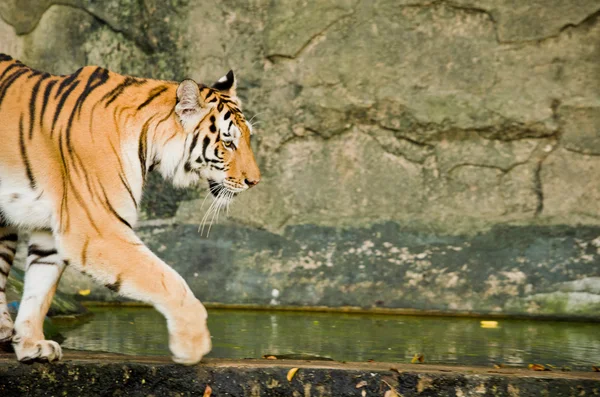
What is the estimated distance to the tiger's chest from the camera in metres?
3.48

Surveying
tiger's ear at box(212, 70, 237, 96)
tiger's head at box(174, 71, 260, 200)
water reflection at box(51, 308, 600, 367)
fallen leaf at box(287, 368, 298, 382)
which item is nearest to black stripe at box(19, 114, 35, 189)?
tiger's head at box(174, 71, 260, 200)

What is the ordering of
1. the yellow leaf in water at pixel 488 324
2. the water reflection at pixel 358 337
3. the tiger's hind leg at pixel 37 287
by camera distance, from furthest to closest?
the yellow leaf in water at pixel 488 324, the water reflection at pixel 358 337, the tiger's hind leg at pixel 37 287

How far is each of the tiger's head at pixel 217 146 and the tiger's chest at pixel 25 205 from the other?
21.2 inches

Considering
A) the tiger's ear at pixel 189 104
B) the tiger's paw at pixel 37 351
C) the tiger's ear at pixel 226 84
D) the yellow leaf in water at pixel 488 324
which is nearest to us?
the tiger's paw at pixel 37 351

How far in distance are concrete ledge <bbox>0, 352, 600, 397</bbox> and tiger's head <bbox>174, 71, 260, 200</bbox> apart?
2.54 feet

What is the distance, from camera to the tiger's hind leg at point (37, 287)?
3.43 meters

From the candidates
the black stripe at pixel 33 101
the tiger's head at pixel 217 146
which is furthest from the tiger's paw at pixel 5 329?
the tiger's head at pixel 217 146

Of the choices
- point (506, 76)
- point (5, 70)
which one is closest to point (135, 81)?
point (5, 70)

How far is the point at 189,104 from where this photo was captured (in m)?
3.60

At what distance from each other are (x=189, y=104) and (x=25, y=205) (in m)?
0.72

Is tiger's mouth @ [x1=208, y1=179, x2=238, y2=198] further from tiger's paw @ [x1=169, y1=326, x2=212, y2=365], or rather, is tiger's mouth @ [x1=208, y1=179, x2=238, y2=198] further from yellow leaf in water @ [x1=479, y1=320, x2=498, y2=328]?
yellow leaf in water @ [x1=479, y1=320, x2=498, y2=328]

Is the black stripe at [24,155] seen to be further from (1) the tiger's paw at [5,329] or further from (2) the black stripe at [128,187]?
(1) the tiger's paw at [5,329]

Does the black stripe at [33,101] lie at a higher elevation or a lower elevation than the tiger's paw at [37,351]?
higher

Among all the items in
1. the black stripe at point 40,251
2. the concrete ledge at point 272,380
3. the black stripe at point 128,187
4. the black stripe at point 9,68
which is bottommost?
the concrete ledge at point 272,380
